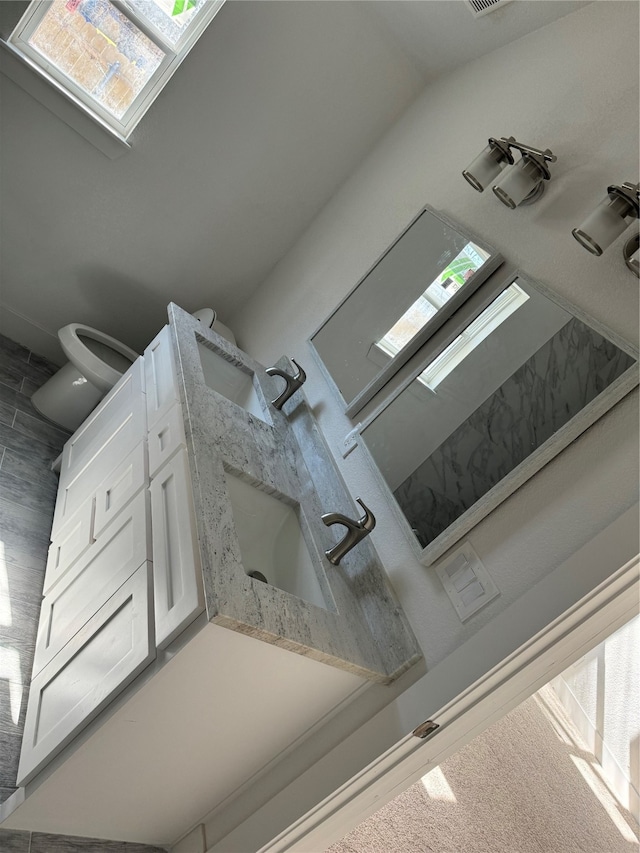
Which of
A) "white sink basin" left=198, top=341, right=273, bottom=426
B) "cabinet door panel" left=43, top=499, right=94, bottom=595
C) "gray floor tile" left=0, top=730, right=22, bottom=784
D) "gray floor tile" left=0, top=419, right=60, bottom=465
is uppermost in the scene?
"white sink basin" left=198, top=341, right=273, bottom=426

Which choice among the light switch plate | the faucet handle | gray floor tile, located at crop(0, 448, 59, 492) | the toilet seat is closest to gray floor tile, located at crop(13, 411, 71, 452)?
gray floor tile, located at crop(0, 448, 59, 492)

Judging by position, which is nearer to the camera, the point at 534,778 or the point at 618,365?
the point at 618,365

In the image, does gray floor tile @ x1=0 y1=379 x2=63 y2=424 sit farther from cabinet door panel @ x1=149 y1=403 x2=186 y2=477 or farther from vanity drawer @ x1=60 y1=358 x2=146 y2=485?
cabinet door panel @ x1=149 y1=403 x2=186 y2=477

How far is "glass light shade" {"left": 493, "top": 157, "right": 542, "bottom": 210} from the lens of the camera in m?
1.48

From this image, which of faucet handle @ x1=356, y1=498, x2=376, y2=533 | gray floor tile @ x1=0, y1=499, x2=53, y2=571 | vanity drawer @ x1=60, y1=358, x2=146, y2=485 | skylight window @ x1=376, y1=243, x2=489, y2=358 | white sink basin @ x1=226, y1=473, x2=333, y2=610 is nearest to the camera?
white sink basin @ x1=226, y1=473, x2=333, y2=610

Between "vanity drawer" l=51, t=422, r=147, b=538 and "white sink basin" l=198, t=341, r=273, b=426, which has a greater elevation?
"white sink basin" l=198, t=341, r=273, b=426

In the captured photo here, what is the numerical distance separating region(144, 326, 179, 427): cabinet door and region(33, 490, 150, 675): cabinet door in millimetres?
265

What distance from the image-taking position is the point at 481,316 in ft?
5.00

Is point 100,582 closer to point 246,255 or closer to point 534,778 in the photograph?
point 246,255

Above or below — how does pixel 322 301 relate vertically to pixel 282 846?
above

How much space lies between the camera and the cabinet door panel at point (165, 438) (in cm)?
137

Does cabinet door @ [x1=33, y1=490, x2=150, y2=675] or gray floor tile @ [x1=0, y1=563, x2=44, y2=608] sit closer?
cabinet door @ [x1=33, y1=490, x2=150, y2=675]

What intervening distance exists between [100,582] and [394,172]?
1.68 meters

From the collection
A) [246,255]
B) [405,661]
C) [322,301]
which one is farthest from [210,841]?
[246,255]
